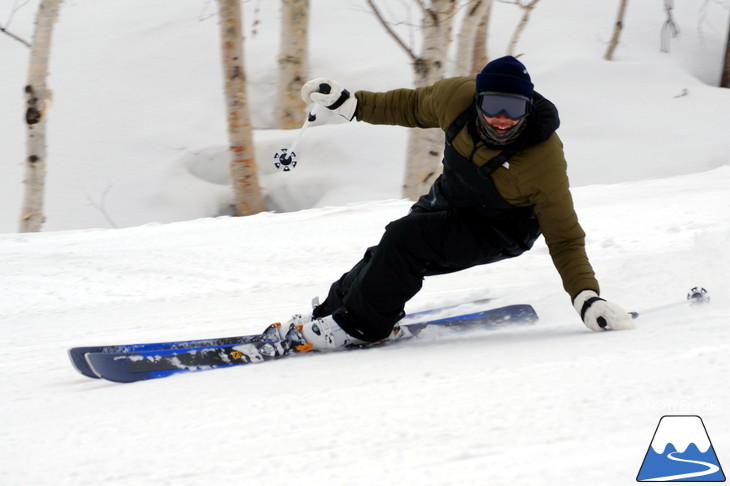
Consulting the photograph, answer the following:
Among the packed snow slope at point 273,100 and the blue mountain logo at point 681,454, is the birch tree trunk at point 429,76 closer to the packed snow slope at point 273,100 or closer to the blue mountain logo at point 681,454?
→ the packed snow slope at point 273,100

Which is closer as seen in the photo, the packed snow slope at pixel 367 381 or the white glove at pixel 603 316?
the packed snow slope at pixel 367 381

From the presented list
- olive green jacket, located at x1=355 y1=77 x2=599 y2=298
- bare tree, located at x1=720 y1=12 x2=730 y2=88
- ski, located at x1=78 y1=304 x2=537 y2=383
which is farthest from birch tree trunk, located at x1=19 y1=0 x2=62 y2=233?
bare tree, located at x1=720 y1=12 x2=730 y2=88

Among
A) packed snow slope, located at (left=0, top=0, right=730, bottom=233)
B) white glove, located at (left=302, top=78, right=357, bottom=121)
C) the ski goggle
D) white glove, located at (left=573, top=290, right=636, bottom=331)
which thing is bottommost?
packed snow slope, located at (left=0, top=0, right=730, bottom=233)

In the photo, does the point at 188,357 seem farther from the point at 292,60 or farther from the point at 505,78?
the point at 292,60

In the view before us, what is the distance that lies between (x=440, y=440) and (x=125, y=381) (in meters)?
1.41

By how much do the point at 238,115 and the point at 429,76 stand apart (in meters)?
2.67

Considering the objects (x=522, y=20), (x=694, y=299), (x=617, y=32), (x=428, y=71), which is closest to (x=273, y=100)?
(x=522, y=20)

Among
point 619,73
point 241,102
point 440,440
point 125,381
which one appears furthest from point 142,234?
point 619,73

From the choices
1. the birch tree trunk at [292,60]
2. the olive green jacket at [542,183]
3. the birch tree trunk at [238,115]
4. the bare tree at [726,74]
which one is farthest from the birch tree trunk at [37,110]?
the bare tree at [726,74]

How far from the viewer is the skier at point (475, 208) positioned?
9.14 ft

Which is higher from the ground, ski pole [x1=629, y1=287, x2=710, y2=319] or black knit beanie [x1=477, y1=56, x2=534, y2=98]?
black knit beanie [x1=477, y1=56, x2=534, y2=98]

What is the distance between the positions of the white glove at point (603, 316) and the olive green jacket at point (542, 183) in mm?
84

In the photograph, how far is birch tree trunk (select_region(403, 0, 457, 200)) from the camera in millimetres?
6895

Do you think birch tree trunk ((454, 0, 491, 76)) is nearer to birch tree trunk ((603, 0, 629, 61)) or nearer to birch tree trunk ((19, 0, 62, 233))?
birch tree trunk ((19, 0, 62, 233))
